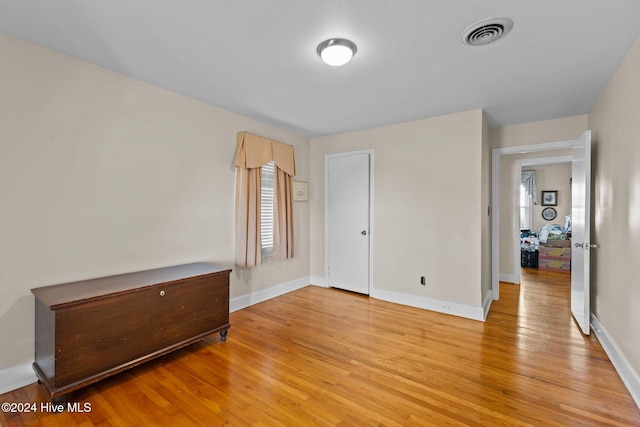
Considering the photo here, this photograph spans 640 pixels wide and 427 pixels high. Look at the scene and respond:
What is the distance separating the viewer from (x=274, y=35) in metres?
1.92

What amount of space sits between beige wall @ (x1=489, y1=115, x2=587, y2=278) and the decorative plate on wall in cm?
381

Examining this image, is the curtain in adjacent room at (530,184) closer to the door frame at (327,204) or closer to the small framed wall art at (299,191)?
the door frame at (327,204)

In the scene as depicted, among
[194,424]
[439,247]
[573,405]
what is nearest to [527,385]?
[573,405]

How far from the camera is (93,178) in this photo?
7.85 ft

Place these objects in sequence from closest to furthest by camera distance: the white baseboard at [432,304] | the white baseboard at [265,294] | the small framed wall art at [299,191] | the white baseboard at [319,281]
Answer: the white baseboard at [432,304] → the white baseboard at [265,294] → the small framed wall art at [299,191] → the white baseboard at [319,281]

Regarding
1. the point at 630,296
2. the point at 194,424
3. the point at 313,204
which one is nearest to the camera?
the point at 194,424

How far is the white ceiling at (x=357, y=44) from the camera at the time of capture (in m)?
1.67

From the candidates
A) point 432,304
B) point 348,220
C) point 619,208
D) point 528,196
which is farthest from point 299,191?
point 528,196

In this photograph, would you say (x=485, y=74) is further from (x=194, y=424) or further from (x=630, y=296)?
(x=194, y=424)

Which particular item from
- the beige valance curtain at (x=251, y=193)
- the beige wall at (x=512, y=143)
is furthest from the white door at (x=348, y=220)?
the beige wall at (x=512, y=143)

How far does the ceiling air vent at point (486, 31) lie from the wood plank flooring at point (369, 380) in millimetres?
2385

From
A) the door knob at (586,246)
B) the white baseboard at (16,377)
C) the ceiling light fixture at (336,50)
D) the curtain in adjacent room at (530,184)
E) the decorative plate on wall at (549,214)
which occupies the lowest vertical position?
the white baseboard at (16,377)

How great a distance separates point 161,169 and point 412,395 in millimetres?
2869

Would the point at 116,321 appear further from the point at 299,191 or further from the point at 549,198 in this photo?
the point at 549,198
